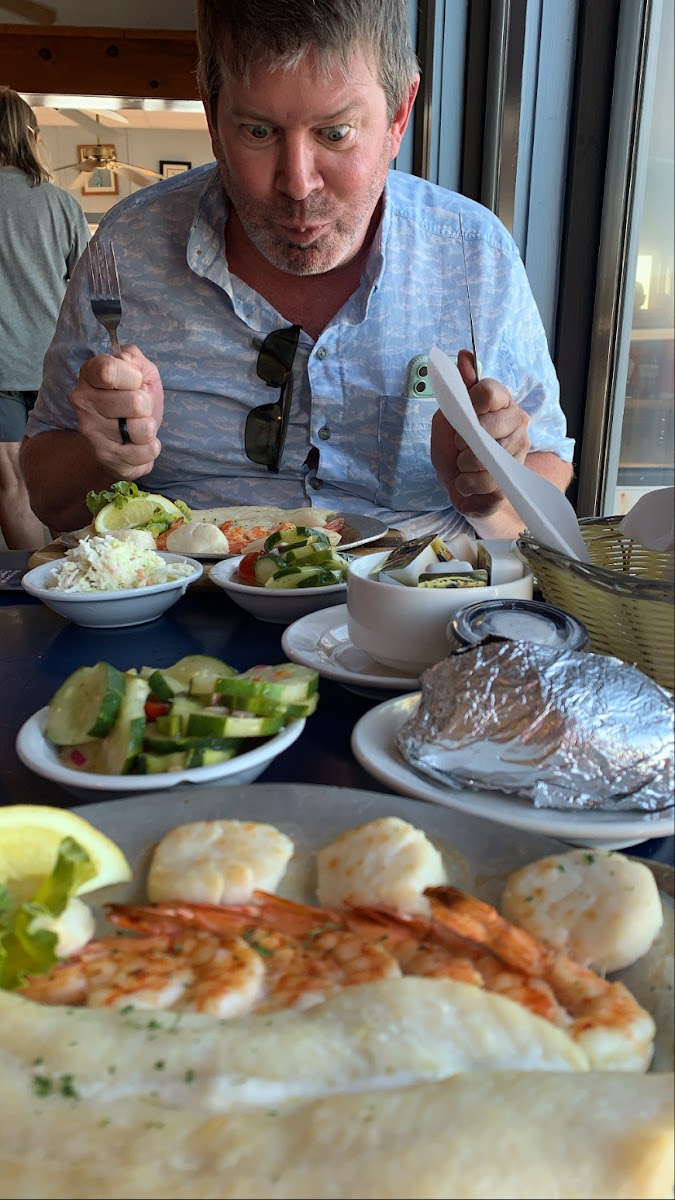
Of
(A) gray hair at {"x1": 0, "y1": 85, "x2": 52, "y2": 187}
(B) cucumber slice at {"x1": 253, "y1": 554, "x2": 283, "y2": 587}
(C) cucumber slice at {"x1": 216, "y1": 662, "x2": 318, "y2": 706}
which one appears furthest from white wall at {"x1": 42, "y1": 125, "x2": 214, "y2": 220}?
(C) cucumber slice at {"x1": 216, "y1": 662, "x2": 318, "y2": 706}

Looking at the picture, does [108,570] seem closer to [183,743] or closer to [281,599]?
[281,599]

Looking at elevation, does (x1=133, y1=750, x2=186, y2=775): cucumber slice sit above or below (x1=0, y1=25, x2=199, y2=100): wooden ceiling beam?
below

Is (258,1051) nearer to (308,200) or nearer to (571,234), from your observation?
(308,200)

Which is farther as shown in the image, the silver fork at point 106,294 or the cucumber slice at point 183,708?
the silver fork at point 106,294

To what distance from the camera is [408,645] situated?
105cm

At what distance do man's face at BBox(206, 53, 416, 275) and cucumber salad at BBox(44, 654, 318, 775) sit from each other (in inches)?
53.5

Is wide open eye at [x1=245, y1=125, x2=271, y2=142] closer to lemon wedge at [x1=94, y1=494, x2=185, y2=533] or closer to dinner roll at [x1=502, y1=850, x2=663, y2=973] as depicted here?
lemon wedge at [x1=94, y1=494, x2=185, y2=533]

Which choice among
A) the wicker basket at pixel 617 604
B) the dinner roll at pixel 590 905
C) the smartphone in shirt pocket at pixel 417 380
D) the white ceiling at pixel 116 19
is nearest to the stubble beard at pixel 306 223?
the smartphone in shirt pocket at pixel 417 380

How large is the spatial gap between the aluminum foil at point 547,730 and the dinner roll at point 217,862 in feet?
0.60

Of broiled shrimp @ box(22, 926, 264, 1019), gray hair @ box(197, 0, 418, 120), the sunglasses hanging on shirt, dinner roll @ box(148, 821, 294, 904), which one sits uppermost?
gray hair @ box(197, 0, 418, 120)

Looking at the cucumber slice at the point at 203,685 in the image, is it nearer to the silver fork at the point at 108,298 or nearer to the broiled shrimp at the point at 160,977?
the broiled shrimp at the point at 160,977

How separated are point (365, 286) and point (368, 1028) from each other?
1936 millimetres

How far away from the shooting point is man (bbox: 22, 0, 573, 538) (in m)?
2.07

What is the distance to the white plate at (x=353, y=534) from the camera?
1698mm
